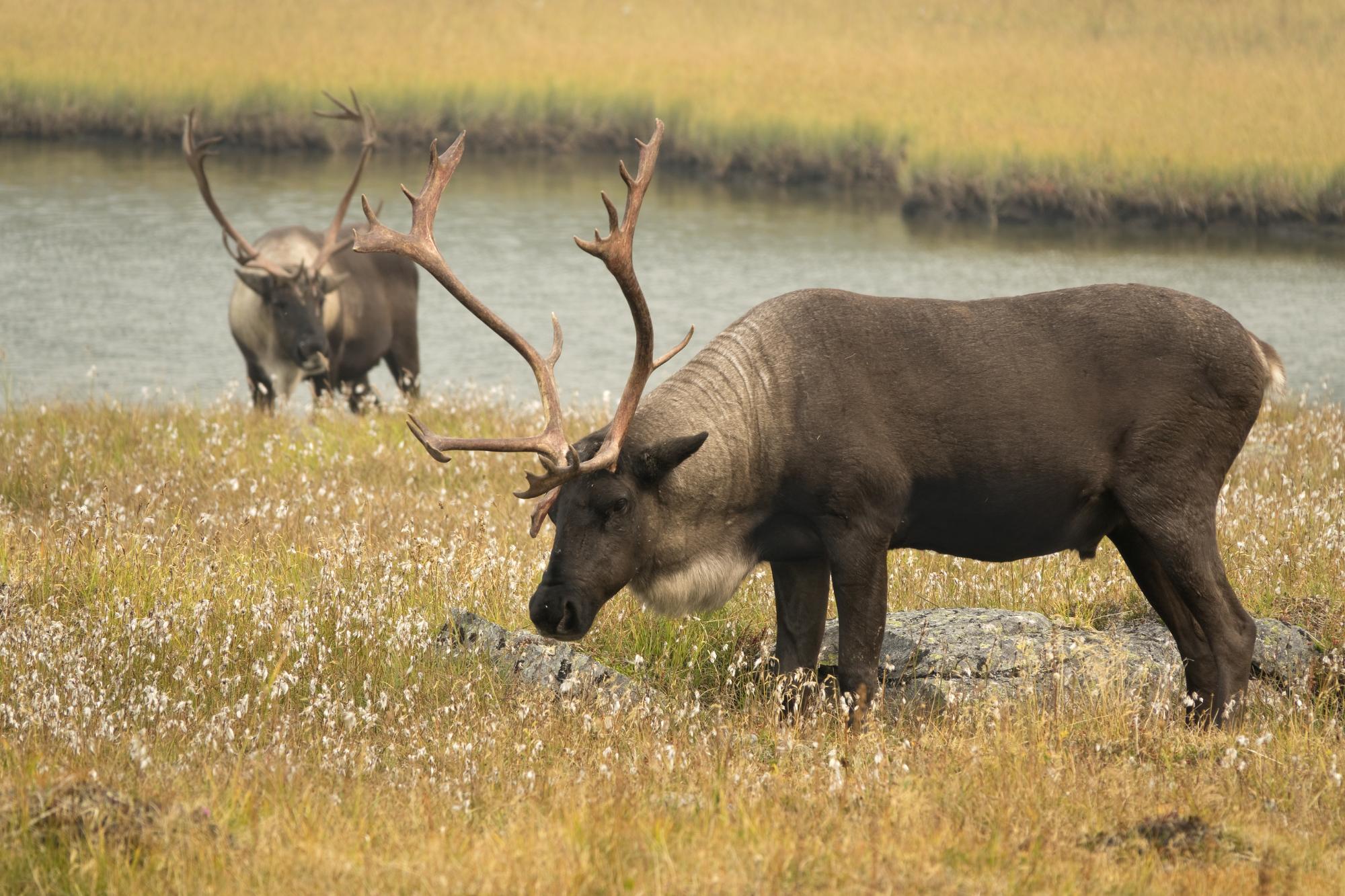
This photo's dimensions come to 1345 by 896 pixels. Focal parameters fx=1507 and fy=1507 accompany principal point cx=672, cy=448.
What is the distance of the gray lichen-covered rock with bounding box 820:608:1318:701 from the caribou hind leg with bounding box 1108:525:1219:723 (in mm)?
97

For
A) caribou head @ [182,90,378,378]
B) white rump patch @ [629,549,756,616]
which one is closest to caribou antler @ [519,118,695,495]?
white rump patch @ [629,549,756,616]

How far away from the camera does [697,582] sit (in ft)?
19.8

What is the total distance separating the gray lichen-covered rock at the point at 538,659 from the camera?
5.92 m

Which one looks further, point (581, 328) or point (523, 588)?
point (581, 328)

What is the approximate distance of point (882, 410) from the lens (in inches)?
233

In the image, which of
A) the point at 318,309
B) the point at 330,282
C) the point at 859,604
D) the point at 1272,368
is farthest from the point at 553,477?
the point at 330,282

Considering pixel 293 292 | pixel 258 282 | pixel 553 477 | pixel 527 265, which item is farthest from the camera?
pixel 527 265

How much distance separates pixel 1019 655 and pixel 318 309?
8.42m

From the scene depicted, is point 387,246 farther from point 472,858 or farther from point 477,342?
point 477,342

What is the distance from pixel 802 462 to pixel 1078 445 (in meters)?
1.12

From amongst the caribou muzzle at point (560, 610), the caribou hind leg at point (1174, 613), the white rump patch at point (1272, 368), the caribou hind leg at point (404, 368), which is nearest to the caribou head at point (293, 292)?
the caribou hind leg at point (404, 368)

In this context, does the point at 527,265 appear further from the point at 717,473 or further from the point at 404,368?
the point at 717,473

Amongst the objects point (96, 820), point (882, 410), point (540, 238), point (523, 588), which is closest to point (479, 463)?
point (523, 588)

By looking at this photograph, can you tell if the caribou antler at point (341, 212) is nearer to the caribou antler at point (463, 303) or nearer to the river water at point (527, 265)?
the river water at point (527, 265)
